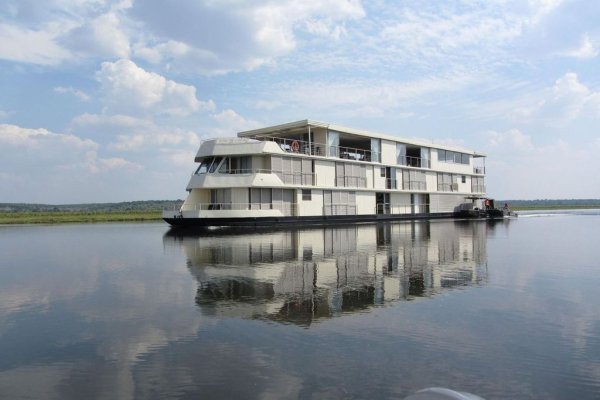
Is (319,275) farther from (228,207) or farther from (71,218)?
(71,218)

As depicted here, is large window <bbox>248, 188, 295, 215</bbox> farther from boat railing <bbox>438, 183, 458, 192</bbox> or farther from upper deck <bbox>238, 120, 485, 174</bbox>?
boat railing <bbox>438, 183, 458, 192</bbox>

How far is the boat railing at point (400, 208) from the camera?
142 ft

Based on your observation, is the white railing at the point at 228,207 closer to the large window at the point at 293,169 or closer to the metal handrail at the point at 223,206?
the metal handrail at the point at 223,206

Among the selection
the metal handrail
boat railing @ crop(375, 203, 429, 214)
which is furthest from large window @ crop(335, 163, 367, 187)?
the metal handrail

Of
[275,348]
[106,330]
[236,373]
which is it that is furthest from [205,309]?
[236,373]

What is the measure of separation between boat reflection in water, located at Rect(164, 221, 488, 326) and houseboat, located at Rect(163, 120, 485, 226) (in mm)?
11678

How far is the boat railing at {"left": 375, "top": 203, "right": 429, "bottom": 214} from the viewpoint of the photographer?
43219mm

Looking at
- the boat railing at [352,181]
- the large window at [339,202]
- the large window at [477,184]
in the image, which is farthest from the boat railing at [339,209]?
the large window at [477,184]

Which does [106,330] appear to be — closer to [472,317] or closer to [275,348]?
[275,348]

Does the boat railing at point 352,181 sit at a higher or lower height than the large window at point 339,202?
higher

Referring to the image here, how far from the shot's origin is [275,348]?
6.60 metres

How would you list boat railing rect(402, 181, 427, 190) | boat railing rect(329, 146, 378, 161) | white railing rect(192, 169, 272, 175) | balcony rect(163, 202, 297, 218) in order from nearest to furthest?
1. balcony rect(163, 202, 297, 218)
2. white railing rect(192, 169, 272, 175)
3. boat railing rect(329, 146, 378, 161)
4. boat railing rect(402, 181, 427, 190)

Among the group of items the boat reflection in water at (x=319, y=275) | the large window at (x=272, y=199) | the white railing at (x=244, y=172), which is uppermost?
the white railing at (x=244, y=172)

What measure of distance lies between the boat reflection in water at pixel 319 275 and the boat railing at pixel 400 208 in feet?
72.5
